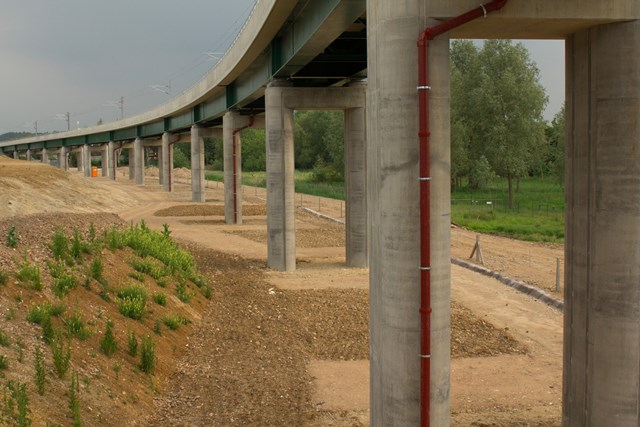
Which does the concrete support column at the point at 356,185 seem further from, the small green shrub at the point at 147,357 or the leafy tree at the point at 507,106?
the leafy tree at the point at 507,106

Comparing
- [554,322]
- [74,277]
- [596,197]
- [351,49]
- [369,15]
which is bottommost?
[554,322]

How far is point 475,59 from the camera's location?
61.1 meters

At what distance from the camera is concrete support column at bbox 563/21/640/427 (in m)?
8.98

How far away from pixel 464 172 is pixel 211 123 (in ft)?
81.2

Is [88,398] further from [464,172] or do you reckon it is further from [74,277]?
[464,172]

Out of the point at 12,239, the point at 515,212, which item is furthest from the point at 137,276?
Answer: the point at 515,212

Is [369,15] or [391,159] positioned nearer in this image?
[391,159]

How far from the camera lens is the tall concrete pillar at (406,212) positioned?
870cm

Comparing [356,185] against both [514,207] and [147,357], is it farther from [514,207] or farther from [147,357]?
[514,207]

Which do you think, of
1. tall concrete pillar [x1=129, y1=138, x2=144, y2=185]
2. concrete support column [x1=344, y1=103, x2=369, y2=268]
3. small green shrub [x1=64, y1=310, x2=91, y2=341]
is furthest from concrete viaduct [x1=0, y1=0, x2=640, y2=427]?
tall concrete pillar [x1=129, y1=138, x2=144, y2=185]

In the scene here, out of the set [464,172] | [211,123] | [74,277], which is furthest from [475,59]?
[74,277]

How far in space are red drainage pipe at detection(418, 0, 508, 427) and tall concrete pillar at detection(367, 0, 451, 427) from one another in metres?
0.11

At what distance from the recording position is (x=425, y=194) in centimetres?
856

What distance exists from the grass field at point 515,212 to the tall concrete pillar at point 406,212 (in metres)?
28.4
